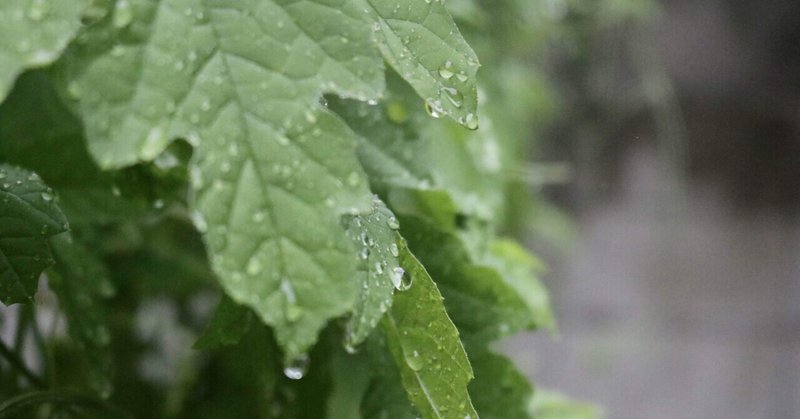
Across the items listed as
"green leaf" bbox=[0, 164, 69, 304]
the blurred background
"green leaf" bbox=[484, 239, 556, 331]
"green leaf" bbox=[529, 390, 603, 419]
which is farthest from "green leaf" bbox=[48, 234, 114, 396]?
the blurred background

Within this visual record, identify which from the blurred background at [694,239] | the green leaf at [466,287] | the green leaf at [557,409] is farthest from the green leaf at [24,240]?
the blurred background at [694,239]

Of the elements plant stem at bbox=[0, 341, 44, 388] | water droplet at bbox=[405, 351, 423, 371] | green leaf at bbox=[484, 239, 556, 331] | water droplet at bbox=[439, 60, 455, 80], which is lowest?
plant stem at bbox=[0, 341, 44, 388]

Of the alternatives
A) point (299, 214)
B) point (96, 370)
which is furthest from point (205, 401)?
point (299, 214)

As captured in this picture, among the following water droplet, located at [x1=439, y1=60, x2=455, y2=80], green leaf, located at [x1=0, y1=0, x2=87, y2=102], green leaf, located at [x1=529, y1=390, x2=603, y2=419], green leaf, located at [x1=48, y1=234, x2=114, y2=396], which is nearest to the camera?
green leaf, located at [x1=0, y1=0, x2=87, y2=102]

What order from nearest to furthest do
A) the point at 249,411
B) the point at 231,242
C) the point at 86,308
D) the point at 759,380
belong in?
the point at 231,242
the point at 86,308
the point at 249,411
the point at 759,380

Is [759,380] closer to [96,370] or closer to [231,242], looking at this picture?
[96,370]

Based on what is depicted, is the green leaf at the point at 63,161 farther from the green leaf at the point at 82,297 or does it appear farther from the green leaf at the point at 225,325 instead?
the green leaf at the point at 225,325

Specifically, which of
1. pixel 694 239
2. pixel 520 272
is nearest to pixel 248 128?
pixel 520 272

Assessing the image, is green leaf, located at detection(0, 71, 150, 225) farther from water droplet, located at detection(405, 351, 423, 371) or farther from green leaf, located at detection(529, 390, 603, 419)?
green leaf, located at detection(529, 390, 603, 419)

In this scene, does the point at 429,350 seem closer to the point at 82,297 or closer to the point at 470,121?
the point at 470,121
